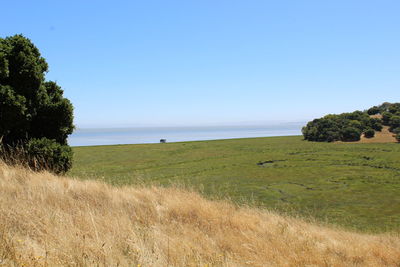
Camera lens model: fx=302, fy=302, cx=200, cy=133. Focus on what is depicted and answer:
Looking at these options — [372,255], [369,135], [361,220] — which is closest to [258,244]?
[372,255]

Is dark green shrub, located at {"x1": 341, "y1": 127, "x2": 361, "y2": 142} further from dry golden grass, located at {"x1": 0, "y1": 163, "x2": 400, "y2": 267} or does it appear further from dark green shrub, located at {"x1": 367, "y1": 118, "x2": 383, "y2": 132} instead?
dry golden grass, located at {"x1": 0, "y1": 163, "x2": 400, "y2": 267}

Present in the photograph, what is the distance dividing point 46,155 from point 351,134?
57.7m

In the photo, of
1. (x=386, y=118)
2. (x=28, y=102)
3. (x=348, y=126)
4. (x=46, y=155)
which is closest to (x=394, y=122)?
(x=386, y=118)

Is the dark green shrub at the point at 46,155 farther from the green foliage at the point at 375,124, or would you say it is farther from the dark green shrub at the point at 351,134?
the green foliage at the point at 375,124

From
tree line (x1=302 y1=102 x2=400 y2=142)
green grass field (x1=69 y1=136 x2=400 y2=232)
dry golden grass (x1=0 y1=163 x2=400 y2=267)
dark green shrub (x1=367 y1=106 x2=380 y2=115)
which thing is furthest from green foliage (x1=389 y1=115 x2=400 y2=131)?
dry golden grass (x1=0 y1=163 x2=400 y2=267)

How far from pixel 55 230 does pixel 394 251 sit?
753cm

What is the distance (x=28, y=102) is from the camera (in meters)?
14.0

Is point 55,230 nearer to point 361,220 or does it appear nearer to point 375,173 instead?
point 361,220

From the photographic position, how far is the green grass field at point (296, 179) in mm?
14781

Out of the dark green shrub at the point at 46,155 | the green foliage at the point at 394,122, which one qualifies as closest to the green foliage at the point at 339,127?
the green foliage at the point at 394,122

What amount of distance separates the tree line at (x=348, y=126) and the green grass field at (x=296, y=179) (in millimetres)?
18279

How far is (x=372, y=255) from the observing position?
7.07 metres

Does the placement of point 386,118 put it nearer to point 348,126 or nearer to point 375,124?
point 375,124

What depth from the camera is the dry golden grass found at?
14.6 feet
